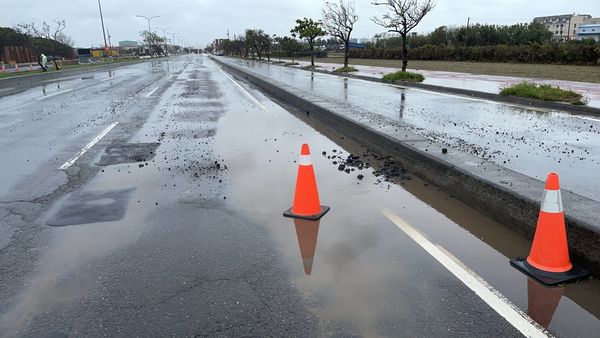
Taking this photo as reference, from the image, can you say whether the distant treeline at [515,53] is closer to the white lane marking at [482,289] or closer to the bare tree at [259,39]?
the bare tree at [259,39]

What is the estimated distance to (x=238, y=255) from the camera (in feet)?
13.0

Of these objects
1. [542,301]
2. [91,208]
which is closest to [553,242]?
[542,301]

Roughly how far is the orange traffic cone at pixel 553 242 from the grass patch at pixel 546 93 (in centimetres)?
1080

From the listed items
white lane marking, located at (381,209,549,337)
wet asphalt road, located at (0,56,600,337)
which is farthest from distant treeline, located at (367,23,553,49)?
white lane marking, located at (381,209,549,337)

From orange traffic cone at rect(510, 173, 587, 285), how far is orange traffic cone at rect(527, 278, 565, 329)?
135mm

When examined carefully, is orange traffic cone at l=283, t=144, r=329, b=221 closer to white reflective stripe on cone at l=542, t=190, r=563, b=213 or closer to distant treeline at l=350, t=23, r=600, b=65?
white reflective stripe on cone at l=542, t=190, r=563, b=213

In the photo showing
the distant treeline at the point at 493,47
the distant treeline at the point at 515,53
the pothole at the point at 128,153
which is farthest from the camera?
the distant treeline at the point at 493,47

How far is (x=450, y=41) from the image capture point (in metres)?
60.9

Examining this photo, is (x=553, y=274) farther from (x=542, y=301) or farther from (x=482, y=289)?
(x=482, y=289)

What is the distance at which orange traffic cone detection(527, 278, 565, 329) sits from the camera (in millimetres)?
2986

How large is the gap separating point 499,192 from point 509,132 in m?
5.14

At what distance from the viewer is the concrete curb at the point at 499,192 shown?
12.1 feet

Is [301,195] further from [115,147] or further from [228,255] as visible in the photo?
[115,147]

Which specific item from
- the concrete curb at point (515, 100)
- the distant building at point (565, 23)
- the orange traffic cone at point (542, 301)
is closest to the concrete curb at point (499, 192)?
the orange traffic cone at point (542, 301)
